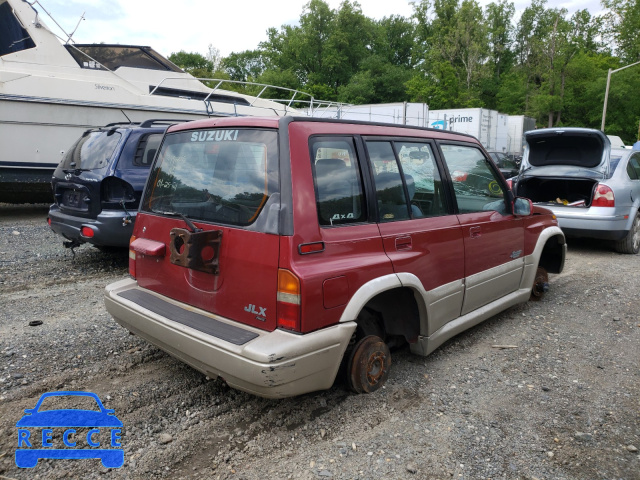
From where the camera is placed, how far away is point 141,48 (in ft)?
39.2

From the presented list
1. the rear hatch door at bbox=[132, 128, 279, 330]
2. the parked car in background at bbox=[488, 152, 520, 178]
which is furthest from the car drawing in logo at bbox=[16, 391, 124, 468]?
the parked car in background at bbox=[488, 152, 520, 178]

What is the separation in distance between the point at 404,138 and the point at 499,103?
49295 mm

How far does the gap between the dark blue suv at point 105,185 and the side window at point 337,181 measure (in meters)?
3.81

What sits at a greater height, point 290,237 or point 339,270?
point 290,237

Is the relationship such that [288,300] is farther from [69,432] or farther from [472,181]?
[472,181]

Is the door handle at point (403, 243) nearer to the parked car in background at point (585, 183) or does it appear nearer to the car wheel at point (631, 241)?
the parked car in background at point (585, 183)

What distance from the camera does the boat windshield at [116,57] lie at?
1075cm

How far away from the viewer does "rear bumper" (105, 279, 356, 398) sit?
254 centimetres

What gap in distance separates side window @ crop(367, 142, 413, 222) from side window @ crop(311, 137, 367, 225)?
0.57ft

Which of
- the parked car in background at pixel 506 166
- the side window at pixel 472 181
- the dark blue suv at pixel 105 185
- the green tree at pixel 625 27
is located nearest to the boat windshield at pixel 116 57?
the dark blue suv at pixel 105 185

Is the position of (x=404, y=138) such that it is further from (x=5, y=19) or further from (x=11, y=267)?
(x=5, y=19)

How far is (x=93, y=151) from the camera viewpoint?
6.32 m

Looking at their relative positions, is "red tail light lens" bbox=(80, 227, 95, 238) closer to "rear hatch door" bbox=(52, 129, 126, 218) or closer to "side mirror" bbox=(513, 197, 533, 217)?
"rear hatch door" bbox=(52, 129, 126, 218)

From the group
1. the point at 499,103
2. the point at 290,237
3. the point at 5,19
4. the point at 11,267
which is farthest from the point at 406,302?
the point at 499,103
